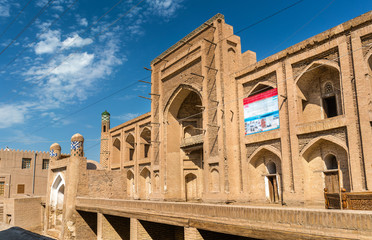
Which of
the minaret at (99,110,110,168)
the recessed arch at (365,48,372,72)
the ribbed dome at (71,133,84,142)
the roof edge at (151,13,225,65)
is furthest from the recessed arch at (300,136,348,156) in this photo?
the minaret at (99,110,110,168)

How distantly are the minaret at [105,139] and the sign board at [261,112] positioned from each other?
57.9 feet

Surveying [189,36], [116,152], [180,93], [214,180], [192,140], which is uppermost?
[189,36]

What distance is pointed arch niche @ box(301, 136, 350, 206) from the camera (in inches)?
445

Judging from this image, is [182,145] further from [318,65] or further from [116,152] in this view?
[116,152]

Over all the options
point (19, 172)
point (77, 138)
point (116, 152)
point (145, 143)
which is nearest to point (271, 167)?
point (77, 138)

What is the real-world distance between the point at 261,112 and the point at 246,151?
1.93 meters

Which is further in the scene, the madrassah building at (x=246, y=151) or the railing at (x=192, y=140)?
the railing at (x=192, y=140)

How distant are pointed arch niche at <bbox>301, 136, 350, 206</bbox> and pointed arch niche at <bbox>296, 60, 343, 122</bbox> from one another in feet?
4.16

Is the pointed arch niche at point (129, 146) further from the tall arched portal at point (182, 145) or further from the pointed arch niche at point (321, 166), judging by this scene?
the pointed arch niche at point (321, 166)

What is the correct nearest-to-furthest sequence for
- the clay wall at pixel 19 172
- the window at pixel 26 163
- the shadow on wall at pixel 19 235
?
the shadow on wall at pixel 19 235, the clay wall at pixel 19 172, the window at pixel 26 163

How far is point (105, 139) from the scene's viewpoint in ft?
95.7

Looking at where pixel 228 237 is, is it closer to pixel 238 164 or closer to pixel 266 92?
pixel 238 164

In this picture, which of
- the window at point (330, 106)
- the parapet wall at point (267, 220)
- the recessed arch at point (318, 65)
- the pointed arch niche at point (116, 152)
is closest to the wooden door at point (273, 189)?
the window at point (330, 106)

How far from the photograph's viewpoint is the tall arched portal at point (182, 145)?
60.7 ft
